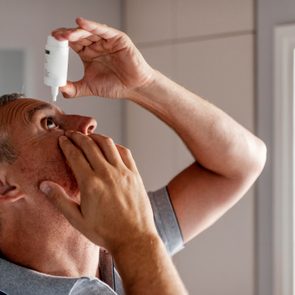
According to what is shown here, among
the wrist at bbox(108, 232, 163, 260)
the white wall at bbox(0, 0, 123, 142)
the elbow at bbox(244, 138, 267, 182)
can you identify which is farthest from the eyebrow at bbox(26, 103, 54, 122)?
the white wall at bbox(0, 0, 123, 142)

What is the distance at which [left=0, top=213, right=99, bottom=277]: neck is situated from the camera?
1235mm

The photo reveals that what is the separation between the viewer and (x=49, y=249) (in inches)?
48.5

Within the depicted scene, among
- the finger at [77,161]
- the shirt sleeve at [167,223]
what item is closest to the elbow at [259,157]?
the shirt sleeve at [167,223]

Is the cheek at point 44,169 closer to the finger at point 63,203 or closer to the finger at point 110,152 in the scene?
the finger at point 63,203

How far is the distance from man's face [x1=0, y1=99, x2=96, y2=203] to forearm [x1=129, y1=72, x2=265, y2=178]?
8.0 inches

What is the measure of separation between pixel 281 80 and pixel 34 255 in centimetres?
118

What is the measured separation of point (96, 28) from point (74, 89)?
228 mm

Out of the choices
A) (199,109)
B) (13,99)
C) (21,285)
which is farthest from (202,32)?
(21,285)

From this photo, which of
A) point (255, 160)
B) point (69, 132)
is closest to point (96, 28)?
point (69, 132)

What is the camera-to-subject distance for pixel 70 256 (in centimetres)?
125

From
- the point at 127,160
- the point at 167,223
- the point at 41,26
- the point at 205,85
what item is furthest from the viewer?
the point at 41,26

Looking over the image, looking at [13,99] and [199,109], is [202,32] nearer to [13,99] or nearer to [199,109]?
[199,109]

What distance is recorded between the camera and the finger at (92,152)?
107cm

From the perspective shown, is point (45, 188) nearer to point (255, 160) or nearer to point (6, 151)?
point (6, 151)
